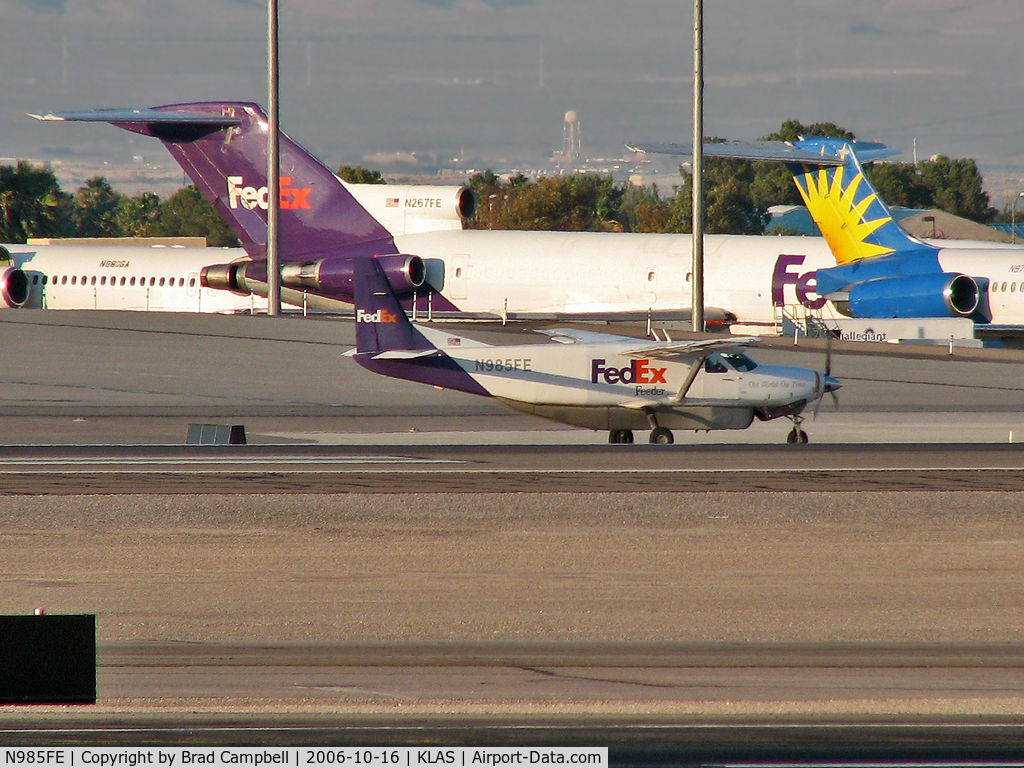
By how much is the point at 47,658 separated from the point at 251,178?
4012cm

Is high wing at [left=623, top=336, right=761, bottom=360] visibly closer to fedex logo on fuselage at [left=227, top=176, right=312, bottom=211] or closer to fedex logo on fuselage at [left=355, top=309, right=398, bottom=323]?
fedex logo on fuselage at [left=355, top=309, right=398, bottom=323]

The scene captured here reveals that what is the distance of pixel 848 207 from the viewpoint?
5181 cm

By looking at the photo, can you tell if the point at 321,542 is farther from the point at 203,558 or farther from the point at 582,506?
the point at 582,506

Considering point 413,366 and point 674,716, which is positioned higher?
point 413,366

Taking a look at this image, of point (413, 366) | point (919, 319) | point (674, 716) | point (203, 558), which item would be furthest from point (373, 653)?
point (919, 319)

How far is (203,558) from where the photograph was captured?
17828 millimetres

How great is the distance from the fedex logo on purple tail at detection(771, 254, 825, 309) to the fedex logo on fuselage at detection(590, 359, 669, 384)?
70.6 feet

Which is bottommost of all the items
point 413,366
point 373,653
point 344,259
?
point 373,653

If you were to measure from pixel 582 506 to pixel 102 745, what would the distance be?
38.0 ft

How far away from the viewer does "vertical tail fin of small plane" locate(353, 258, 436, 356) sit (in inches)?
1235

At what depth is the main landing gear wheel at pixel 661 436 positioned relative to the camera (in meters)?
30.6

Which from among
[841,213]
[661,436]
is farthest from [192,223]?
[661,436]

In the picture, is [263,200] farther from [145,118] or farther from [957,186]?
[957,186]

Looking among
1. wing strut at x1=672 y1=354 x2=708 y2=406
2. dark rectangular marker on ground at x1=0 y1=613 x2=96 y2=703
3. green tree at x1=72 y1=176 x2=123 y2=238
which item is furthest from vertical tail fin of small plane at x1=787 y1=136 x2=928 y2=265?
green tree at x1=72 y1=176 x2=123 y2=238
